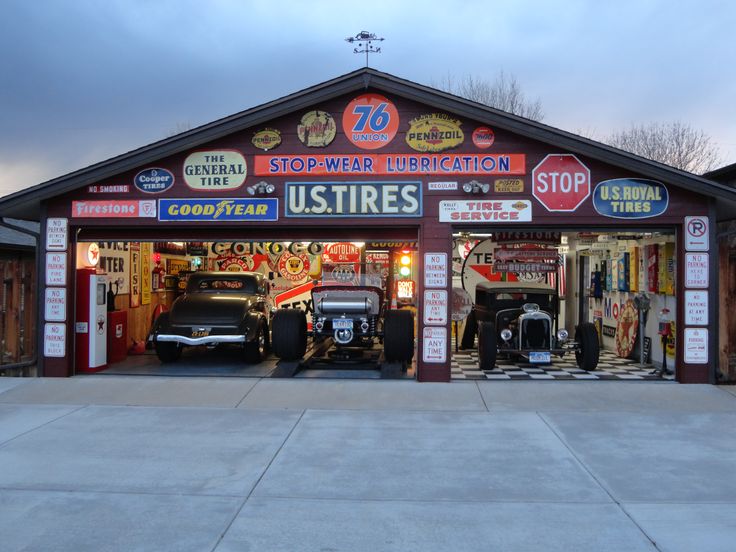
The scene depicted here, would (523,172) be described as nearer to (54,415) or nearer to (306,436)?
(306,436)

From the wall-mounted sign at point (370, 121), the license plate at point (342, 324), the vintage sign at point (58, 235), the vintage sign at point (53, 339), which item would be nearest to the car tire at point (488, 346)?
the license plate at point (342, 324)

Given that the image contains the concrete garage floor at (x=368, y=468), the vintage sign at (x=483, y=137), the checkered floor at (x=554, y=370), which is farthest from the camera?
the checkered floor at (x=554, y=370)

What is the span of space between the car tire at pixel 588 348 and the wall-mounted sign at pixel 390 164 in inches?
119

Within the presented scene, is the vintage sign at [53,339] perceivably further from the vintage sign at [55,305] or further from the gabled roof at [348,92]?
the gabled roof at [348,92]

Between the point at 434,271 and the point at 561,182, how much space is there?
2.24m

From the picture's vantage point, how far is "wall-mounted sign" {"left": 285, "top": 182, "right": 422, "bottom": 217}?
9070mm

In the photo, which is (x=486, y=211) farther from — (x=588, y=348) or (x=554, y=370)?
(x=554, y=370)

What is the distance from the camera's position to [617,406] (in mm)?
7672

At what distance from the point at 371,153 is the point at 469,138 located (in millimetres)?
1462

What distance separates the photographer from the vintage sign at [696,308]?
28.7ft

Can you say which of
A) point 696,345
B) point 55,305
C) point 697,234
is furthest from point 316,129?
point 696,345

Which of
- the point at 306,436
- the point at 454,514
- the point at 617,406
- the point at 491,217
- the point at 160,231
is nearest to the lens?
the point at 454,514

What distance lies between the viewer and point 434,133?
913 centimetres

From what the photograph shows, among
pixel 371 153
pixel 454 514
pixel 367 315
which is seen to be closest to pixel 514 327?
pixel 367 315
